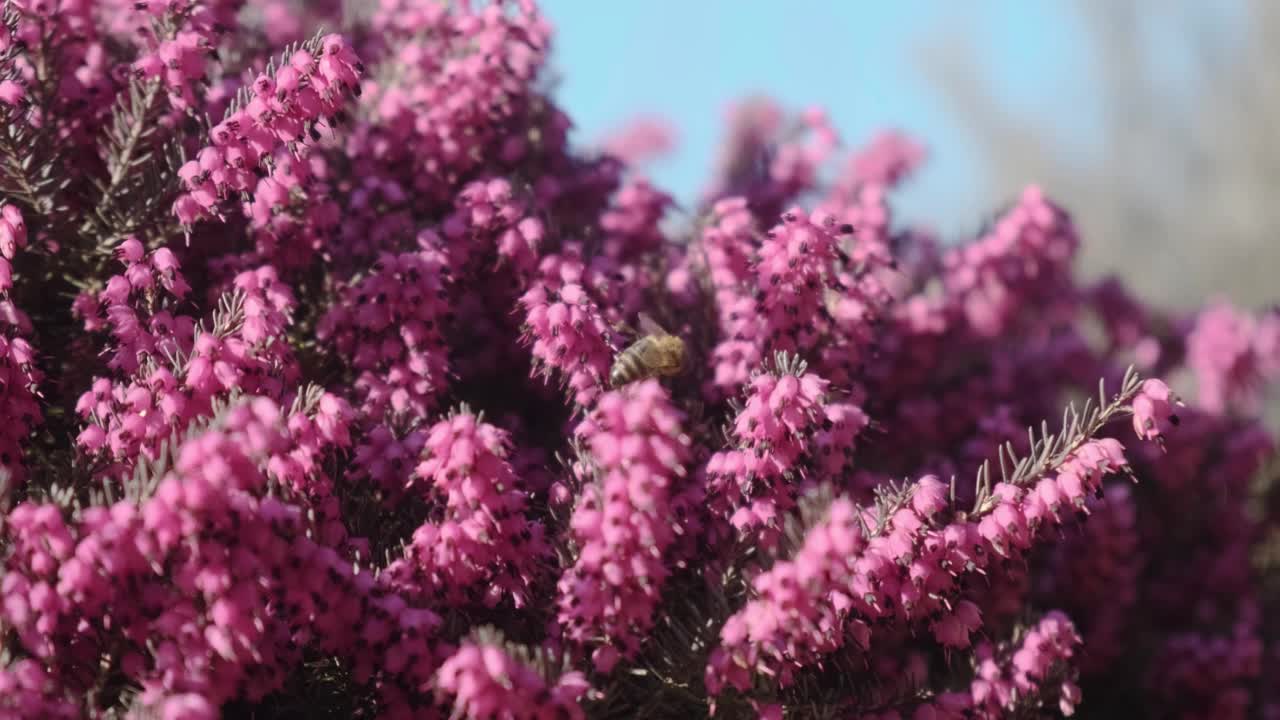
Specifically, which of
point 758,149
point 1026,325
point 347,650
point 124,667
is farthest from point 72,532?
point 1026,325

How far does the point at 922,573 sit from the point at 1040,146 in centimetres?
1792

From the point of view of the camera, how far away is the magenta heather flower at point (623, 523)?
302 centimetres

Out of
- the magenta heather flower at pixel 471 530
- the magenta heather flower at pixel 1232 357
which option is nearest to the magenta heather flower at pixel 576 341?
the magenta heather flower at pixel 471 530

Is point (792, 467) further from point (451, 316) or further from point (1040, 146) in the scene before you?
point (1040, 146)

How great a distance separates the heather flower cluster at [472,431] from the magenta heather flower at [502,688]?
1cm

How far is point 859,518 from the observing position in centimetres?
353

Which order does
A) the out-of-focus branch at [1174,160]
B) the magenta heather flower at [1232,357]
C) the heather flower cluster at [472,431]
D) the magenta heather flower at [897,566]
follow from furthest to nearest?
the out-of-focus branch at [1174,160]
the magenta heather flower at [1232,357]
the magenta heather flower at [897,566]
the heather flower cluster at [472,431]

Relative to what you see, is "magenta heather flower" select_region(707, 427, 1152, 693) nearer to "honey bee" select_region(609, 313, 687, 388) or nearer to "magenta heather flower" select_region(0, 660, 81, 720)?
"honey bee" select_region(609, 313, 687, 388)

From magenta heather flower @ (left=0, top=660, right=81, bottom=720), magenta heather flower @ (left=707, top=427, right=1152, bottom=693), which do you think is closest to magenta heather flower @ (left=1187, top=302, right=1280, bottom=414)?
magenta heather flower @ (left=707, top=427, right=1152, bottom=693)

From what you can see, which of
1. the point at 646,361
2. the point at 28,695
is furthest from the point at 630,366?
the point at 28,695

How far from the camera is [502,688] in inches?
115

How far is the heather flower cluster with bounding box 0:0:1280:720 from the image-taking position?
3.01m

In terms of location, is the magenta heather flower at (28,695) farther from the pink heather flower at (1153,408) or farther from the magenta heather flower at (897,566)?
the pink heather flower at (1153,408)

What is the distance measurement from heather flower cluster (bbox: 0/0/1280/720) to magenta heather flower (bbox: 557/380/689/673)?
0.01 m
